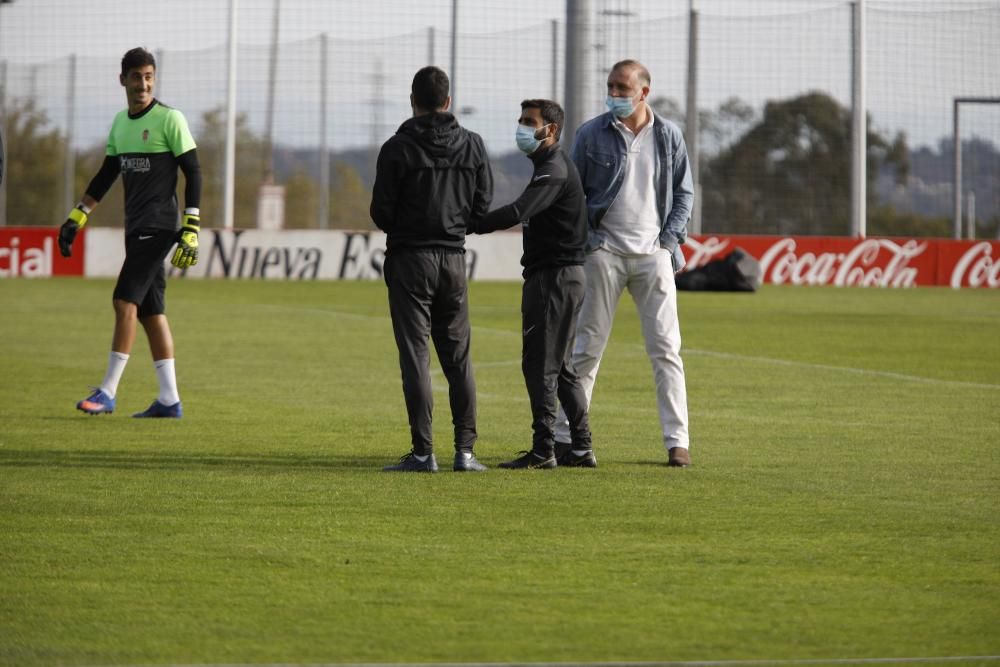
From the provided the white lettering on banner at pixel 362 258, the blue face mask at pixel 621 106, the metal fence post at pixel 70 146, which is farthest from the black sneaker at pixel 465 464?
the metal fence post at pixel 70 146

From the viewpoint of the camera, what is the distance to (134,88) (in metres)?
10.0

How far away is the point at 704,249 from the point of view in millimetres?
32562

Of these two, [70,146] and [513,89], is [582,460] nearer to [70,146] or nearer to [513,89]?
[513,89]

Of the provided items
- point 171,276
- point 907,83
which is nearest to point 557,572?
point 171,276

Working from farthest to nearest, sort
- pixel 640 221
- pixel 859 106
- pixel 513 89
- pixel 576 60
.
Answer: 1. pixel 859 106
2. pixel 513 89
3. pixel 576 60
4. pixel 640 221

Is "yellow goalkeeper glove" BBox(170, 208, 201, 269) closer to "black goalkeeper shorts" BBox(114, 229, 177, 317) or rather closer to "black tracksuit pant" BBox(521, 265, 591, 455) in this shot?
"black goalkeeper shorts" BBox(114, 229, 177, 317)

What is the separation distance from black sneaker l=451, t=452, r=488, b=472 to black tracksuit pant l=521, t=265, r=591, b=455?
12.0 inches

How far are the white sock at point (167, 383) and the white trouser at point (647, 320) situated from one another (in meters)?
2.93

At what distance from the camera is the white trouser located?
8.33m

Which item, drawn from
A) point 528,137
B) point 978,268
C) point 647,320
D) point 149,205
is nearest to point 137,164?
point 149,205

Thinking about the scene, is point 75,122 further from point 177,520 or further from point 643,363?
point 177,520

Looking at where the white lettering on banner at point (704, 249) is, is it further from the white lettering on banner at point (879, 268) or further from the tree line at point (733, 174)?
the white lettering on banner at point (879, 268)

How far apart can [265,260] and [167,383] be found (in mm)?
22198

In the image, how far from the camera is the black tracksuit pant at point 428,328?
26.2ft
